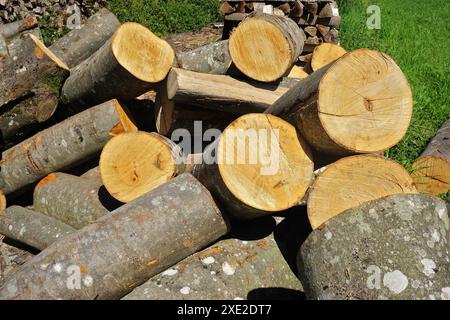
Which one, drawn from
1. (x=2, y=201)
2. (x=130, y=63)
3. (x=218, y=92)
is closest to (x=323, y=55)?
(x=218, y=92)

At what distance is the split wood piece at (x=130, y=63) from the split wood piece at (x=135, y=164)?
0.54 meters

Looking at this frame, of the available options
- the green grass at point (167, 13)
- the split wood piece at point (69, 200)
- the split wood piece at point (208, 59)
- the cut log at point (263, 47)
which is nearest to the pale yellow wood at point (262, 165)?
the cut log at point (263, 47)

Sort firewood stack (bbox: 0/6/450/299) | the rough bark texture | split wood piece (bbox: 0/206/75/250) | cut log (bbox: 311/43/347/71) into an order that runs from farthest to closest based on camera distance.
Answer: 1. cut log (bbox: 311/43/347/71)
2. split wood piece (bbox: 0/206/75/250)
3. firewood stack (bbox: 0/6/450/299)
4. the rough bark texture

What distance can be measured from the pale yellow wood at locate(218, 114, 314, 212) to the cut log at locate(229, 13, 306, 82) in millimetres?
1002

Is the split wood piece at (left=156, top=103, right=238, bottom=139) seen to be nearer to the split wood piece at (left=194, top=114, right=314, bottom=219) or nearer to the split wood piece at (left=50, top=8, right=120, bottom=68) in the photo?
the split wood piece at (left=194, top=114, right=314, bottom=219)

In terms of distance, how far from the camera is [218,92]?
362cm

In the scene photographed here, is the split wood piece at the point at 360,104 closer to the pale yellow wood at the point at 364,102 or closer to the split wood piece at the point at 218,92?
the pale yellow wood at the point at 364,102

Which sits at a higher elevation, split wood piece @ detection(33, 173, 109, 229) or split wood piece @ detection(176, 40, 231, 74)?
split wood piece @ detection(176, 40, 231, 74)

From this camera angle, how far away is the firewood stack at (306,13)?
4945 millimetres

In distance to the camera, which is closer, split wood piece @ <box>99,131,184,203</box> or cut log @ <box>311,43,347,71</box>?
split wood piece @ <box>99,131,184,203</box>

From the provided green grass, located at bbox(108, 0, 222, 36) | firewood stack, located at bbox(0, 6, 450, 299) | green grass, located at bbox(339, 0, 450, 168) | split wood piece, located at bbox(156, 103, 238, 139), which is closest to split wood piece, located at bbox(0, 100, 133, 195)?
firewood stack, located at bbox(0, 6, 450, 299)

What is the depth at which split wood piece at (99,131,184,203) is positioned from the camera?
338 centimetres

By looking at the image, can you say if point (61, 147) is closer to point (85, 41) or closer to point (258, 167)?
point (85, 41)
